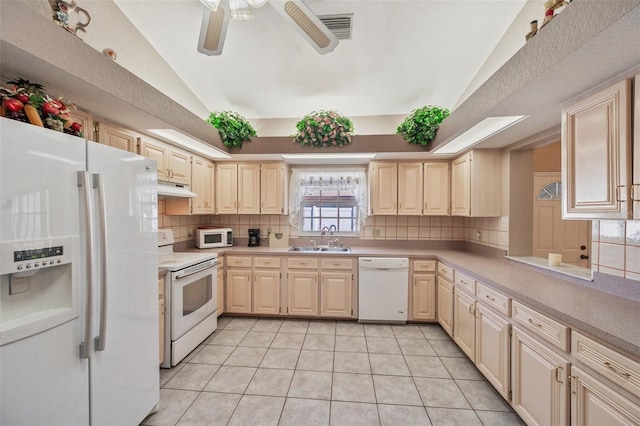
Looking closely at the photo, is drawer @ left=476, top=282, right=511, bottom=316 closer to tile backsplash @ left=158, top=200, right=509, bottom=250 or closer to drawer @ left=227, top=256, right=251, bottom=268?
tile backsplash @ left=158, top=200, right=509, bottom=250

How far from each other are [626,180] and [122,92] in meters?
2.89

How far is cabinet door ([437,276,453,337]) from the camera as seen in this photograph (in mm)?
2609

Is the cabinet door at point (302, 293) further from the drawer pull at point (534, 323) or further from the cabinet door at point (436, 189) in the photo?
the drawer pull at point (534, 323)

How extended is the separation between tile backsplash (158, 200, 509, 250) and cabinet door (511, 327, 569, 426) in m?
1.52

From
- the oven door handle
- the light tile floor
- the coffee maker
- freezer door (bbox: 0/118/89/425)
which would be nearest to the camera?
freezer door (bbox: 0/118/89/425)

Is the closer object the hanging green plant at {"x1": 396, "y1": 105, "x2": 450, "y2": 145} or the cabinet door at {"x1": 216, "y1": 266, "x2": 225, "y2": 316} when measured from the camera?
the hanging green plant at {"x1": 396, "y1": 105, "x2": 450, "y2": 145}

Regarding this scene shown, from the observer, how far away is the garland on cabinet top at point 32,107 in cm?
111

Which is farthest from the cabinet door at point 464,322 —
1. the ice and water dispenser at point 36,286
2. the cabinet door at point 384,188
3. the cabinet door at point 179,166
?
the cabinet door at point 179,166

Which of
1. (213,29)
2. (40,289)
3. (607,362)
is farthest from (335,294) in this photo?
(213,29)

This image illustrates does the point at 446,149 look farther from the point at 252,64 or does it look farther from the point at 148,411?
the point at 148,411

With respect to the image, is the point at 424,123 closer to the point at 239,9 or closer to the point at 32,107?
the point at 239,9

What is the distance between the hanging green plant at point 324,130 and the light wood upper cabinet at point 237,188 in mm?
926

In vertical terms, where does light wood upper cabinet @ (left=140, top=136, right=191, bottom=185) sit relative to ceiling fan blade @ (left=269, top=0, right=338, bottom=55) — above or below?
below

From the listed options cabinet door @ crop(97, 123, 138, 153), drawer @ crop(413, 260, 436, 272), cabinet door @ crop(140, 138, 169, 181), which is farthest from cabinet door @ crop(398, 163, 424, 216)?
cabinet door @ crop(97, 123, 138, 153)
